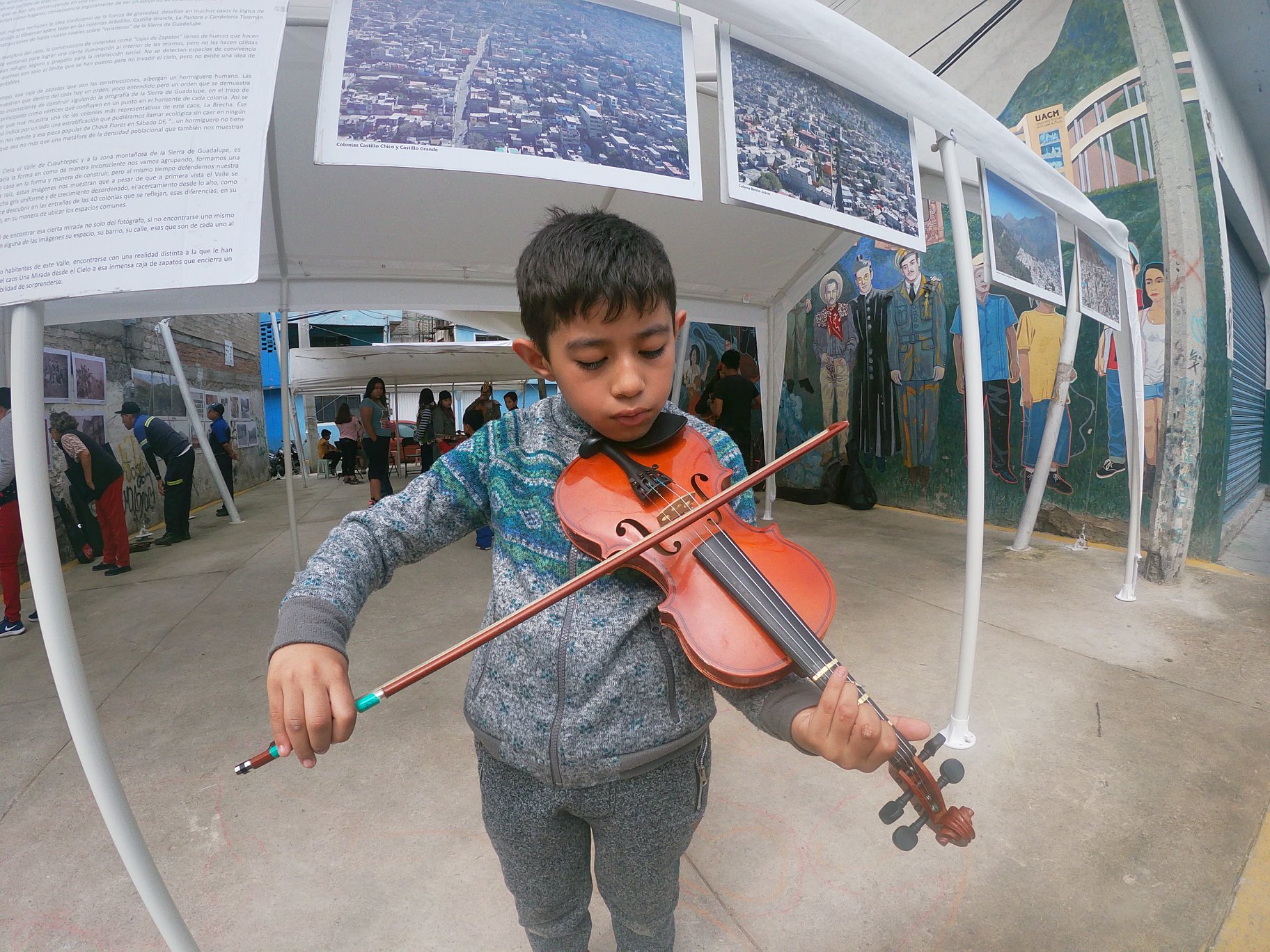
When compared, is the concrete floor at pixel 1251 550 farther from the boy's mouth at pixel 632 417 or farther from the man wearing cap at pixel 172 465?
the man wearing cap at pixel 172 465

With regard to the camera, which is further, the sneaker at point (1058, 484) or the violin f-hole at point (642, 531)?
the sneaker at point (1058, 484)

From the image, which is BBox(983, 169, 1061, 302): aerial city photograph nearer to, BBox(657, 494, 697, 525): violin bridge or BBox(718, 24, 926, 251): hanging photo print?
BBox(718, 24, 926, 251): hanging photo print

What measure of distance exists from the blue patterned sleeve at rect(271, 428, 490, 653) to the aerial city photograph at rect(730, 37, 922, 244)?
0.93m

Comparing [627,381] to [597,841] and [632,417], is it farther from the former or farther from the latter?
[597,841]

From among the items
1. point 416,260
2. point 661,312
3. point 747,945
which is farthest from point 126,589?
point 661,312

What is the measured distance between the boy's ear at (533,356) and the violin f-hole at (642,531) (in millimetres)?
231

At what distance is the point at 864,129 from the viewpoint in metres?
1.59

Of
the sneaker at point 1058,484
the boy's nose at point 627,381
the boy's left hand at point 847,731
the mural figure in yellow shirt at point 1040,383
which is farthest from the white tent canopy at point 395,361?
the boy's left hand at point 847,731

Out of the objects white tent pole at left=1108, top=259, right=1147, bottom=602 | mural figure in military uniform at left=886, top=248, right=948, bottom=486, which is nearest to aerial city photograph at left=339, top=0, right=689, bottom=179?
white tent pole at left=1108, top=259, right=1147, bottom=602

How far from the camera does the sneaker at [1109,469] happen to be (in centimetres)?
432

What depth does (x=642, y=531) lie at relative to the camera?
800 mm

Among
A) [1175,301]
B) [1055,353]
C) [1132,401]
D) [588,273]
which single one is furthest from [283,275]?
[1055,353]

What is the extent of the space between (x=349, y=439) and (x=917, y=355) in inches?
369

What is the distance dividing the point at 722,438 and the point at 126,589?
190 inches
